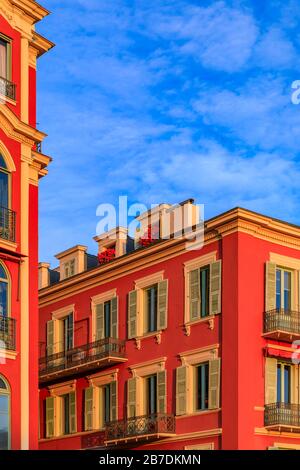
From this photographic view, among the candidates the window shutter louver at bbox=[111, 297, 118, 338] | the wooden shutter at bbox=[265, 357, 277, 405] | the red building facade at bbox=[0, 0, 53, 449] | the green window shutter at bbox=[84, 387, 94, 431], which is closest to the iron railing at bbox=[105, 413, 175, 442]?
the green window shutter at bbox=[84, 387, 94, 431]

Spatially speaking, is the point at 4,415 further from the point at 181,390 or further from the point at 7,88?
the point at 181,390

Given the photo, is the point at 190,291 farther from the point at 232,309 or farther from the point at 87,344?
the point at 87,344

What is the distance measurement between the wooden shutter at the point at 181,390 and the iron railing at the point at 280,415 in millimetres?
3548

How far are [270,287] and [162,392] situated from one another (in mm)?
6362

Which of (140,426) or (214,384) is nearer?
(214,384)

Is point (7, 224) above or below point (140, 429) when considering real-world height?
above

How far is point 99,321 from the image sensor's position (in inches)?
1727

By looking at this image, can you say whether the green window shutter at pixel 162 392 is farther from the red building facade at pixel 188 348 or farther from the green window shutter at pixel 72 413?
the green window shutter at pixel 72 413

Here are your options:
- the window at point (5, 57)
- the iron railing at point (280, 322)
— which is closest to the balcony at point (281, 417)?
the iron railing at point (280, 322)

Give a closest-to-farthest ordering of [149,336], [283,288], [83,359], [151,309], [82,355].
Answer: [283,288]
[149,336]
[151,309]
[83,359]
[82,355]

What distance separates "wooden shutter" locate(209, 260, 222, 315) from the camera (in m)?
37.2

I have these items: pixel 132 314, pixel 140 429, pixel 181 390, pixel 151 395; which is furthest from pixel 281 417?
pixel 132 314

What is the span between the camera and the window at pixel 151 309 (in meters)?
40.9

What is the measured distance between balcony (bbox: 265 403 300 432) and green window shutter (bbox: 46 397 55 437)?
13.0 meters
